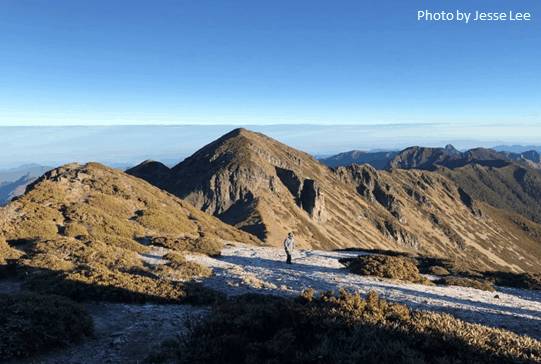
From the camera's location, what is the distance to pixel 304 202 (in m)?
124

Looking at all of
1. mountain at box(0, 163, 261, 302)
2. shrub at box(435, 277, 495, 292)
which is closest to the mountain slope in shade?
mountain at box(0, 163, 261, 302)

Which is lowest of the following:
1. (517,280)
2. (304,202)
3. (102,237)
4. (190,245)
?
(304,202)

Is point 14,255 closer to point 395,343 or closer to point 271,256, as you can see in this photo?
point 271,256

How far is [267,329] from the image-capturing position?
30.5 ft

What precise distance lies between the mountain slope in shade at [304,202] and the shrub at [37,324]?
2513 inches

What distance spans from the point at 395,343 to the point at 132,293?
33.8 feet

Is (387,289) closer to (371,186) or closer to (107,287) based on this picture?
(107,287)

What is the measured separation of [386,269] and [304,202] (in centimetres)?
9899

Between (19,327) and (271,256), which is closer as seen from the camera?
(19,327)

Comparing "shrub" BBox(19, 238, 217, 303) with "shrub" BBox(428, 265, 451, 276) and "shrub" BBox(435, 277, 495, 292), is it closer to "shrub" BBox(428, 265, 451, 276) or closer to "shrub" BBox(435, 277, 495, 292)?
"shrub" BBox(435, 277, 495, 292)

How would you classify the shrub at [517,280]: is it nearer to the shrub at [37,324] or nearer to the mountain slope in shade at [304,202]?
the shrub at [37,324]

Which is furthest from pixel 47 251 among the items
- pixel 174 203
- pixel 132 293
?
pixel 174 203

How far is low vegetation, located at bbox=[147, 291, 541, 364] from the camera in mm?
7605

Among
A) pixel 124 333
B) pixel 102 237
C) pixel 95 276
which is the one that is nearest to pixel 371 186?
pixel 102 237
